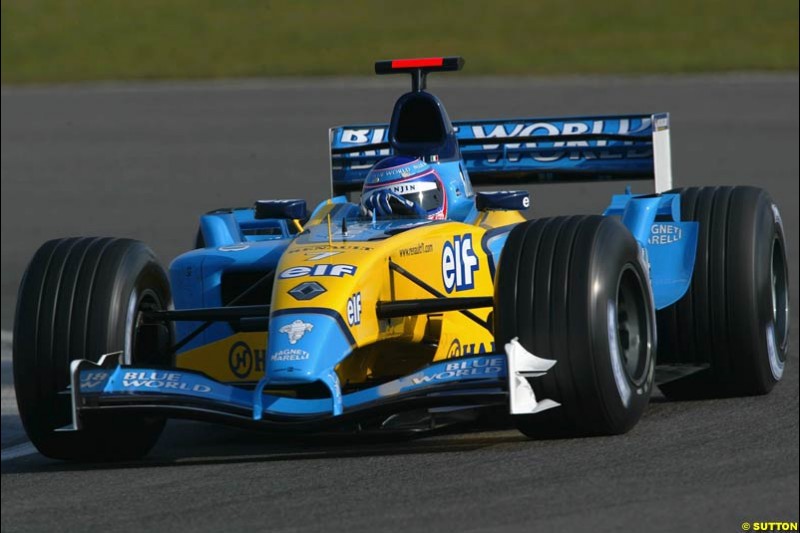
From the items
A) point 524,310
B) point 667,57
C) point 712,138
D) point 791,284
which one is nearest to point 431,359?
point 524,310

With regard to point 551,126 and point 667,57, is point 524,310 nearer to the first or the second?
point 551,126

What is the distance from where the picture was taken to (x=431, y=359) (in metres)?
7.76

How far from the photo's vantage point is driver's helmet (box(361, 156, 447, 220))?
8.30 m

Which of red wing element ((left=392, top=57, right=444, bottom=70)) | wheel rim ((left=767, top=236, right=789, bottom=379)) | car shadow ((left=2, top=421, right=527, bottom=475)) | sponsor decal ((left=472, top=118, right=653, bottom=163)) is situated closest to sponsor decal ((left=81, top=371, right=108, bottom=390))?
car shadow ((left=2, top=421, right=527, bottom=475))

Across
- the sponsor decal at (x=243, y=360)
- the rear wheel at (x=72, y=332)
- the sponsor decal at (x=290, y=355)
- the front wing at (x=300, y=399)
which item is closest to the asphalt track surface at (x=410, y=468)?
the rear wheel at (x=72, y=332)

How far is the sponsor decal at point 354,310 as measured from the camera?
6.97 m

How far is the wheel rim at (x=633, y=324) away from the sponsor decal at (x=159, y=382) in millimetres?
2020

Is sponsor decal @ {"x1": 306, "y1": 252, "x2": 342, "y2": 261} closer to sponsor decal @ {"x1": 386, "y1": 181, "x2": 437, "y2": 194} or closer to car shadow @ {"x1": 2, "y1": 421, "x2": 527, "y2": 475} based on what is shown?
car shadow @ {"x1": 2, "y1": 421, "x2": 527, "y2": 475}

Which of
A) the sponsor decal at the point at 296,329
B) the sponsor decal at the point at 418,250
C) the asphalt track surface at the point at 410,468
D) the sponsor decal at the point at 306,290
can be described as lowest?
the asphalt track surface at the point at 410,468

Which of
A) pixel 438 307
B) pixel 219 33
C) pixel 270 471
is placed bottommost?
pixel 270 471

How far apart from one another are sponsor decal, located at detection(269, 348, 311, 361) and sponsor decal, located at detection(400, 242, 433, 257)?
0.97 meters

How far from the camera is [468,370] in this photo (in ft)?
21.9

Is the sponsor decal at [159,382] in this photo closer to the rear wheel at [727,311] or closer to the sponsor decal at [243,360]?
the sponsor decal at [243,360]

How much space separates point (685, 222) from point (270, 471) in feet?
9.91
